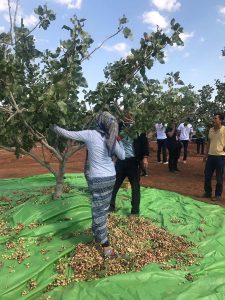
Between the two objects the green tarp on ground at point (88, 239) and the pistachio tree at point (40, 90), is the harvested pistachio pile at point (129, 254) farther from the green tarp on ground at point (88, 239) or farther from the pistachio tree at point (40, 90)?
the pistachio tree at point (40, 90)

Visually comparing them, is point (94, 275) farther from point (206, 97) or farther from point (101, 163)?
point (206, 97)

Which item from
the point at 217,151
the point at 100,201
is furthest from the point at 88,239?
the point at 217,151

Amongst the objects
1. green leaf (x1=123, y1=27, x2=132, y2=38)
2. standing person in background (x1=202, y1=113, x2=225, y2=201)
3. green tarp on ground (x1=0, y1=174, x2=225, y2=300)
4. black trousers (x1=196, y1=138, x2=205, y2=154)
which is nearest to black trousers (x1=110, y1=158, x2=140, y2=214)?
green tarp on ground (x1=0, y1=174, x2=225, y2=300)

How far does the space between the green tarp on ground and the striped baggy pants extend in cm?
43

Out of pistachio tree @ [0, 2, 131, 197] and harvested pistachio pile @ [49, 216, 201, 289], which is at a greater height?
pistachio tree @ [0, 2, 131, 197]

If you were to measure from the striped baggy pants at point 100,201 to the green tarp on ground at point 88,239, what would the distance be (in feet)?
1.42

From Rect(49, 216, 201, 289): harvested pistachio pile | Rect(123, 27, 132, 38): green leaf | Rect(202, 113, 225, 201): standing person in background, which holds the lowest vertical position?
Rect(49, 216, 201, 289): harvested pistachio pile

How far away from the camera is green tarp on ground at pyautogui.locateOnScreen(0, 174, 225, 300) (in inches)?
155

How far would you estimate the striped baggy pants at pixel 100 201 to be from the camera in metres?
4.54

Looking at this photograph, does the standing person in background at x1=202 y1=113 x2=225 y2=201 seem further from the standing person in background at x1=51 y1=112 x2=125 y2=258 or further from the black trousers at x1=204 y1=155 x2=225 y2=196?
the standing person in background at x1=51 y1=112 x2=125 y2=258

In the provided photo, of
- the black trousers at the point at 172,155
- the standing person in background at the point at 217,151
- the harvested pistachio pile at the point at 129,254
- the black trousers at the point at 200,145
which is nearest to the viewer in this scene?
the harvested pistachio pile at the point at 129,254

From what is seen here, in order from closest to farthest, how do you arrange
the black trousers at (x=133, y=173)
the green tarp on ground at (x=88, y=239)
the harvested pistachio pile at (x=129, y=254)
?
the green tarp on ground at (x=88, y=239)
the harvested pistachio pile at (x=129, y=254)
the black trousers at (x=133, y=173)

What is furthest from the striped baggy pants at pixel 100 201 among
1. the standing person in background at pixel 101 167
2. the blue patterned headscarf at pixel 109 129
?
the blue patterned headscarf at pixel 109 129

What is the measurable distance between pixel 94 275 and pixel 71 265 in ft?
0.98
